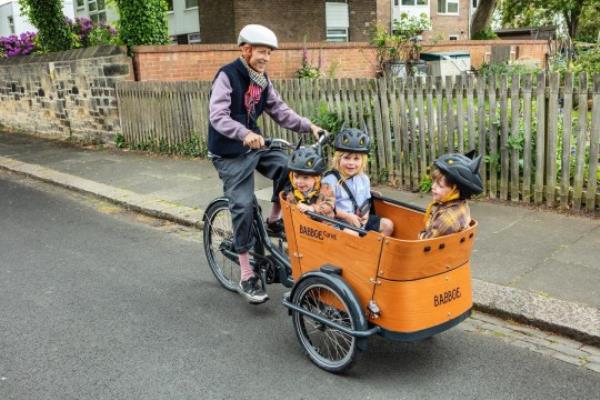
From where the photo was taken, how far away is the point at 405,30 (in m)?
21.4

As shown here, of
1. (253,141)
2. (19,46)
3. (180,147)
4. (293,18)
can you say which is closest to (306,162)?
(253,141)

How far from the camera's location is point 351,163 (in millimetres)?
3830

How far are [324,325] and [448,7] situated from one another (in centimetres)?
3520

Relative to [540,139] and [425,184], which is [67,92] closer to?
[425,184]

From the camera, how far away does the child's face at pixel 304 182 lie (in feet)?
12.3

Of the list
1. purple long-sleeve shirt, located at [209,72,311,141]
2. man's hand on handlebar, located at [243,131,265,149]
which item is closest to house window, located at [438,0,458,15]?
purple long-sleeve shirt, located at [209,72,311,141]

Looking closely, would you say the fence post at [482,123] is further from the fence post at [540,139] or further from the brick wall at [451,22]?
the brick wall at [451,22]

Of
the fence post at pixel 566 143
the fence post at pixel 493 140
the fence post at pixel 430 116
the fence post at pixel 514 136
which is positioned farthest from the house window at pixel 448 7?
the fence post at pixel 566 143

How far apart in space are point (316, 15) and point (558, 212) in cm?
2117

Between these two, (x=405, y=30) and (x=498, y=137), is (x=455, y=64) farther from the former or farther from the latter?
(x=498, y=137)

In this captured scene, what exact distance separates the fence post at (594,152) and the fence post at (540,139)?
48 centimetres

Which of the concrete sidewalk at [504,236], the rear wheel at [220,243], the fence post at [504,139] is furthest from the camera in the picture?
the fence post at [504,139]

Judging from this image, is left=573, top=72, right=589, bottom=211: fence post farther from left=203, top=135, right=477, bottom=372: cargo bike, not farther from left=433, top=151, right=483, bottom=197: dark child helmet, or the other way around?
left=433, top=151, right=483, bottom=197: dark child helmet

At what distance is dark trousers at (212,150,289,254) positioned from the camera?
425cm
